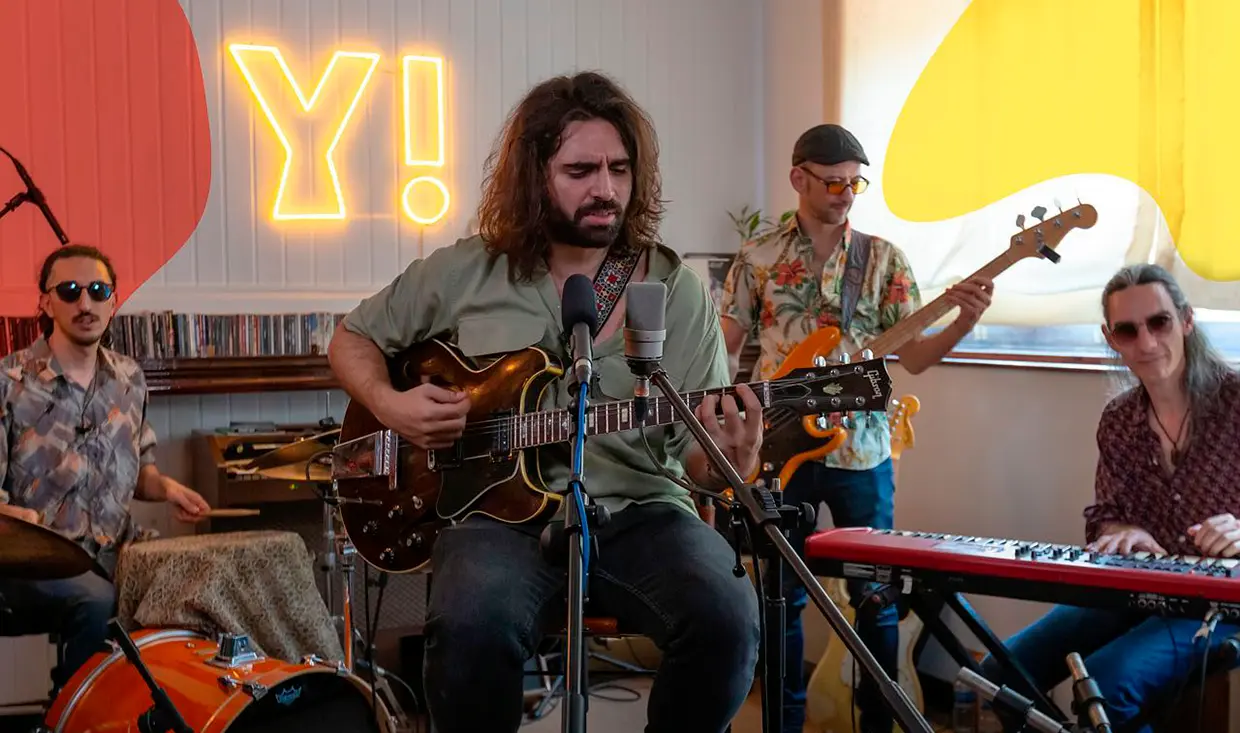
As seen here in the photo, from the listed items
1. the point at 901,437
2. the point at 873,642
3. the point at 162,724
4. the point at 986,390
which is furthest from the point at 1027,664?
the point at 162,724

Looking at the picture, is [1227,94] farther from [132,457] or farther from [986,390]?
[132,457]

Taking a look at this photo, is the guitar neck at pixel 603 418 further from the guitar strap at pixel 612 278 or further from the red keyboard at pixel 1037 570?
the red keyboard at pixel 1037 570

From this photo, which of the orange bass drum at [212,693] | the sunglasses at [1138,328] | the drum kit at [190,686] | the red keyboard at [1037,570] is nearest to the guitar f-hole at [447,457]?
the drum kit at [190,686]

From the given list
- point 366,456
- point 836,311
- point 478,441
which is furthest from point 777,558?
point 836,311

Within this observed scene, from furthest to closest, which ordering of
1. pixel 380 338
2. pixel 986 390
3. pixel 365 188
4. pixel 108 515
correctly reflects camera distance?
pixel 365 188 → pixel 986 390 → pixel 108 515 → pixel 380 338

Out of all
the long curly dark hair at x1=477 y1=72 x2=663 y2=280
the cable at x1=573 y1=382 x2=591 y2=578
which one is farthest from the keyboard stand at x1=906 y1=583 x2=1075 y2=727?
the cable at x1=573 y1=382 x2=591 y2=578

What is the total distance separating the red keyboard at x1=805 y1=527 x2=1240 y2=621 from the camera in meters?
2.19

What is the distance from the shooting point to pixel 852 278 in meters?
3.66

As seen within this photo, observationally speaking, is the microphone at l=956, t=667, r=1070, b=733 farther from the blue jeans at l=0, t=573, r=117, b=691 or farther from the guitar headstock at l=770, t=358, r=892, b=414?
the blue jeans at l=0, t=573, r=117, b=691

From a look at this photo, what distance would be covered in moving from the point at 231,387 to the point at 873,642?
8.52 feet

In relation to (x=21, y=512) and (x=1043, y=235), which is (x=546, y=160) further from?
(x=21, y=512)

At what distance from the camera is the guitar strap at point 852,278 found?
364 cm

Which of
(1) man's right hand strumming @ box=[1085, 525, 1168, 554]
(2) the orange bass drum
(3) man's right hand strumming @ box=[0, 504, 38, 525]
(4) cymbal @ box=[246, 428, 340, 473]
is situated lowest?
(2) the orange bass drum

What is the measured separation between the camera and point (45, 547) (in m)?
2.91
